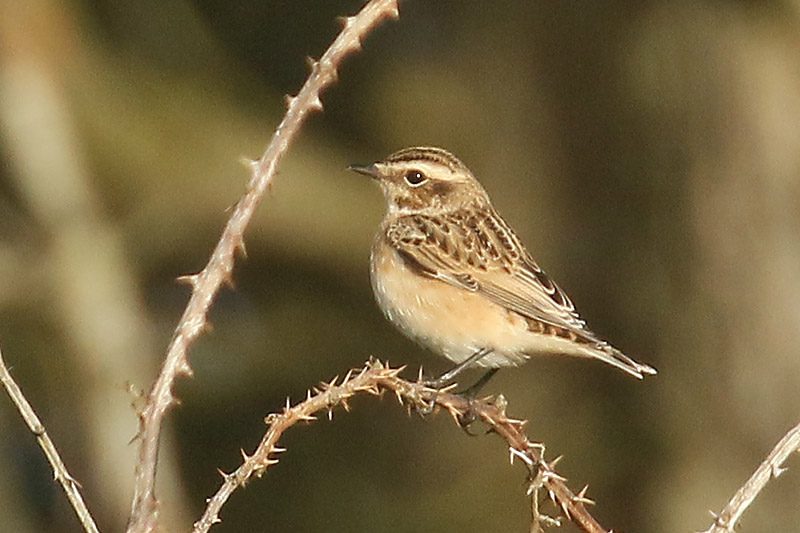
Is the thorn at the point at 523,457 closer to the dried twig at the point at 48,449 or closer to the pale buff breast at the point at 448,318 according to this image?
the dried twig at the point at 48,449

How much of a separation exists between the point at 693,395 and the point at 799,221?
1.46 meters

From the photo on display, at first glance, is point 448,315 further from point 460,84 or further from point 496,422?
point 460,84

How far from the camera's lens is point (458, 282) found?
6.44m

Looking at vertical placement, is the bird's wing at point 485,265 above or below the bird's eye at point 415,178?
below

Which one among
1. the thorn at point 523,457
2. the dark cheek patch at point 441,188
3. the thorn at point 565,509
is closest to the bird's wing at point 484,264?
the dark cheek patch at point 441,188

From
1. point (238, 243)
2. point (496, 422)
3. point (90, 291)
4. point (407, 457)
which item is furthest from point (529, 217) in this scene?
point (238, 243)

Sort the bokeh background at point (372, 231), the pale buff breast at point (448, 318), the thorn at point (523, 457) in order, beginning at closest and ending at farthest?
the thorn at point (523, 457)
the pale buff breast at point (448, 318)
the bokeh background at point (372, 231)

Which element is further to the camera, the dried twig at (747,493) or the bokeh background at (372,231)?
the bokeh background at (372,231)

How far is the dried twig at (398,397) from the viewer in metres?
3.20

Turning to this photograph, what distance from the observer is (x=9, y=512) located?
32.6ft

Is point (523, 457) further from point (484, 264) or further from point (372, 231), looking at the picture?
point (372, 231)

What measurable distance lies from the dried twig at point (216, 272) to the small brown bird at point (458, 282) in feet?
7.65

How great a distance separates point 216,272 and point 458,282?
3.12m

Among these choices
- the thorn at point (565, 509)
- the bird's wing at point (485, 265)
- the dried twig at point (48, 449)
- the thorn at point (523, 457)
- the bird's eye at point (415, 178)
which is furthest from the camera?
the bird's eye at point (415, 178)
